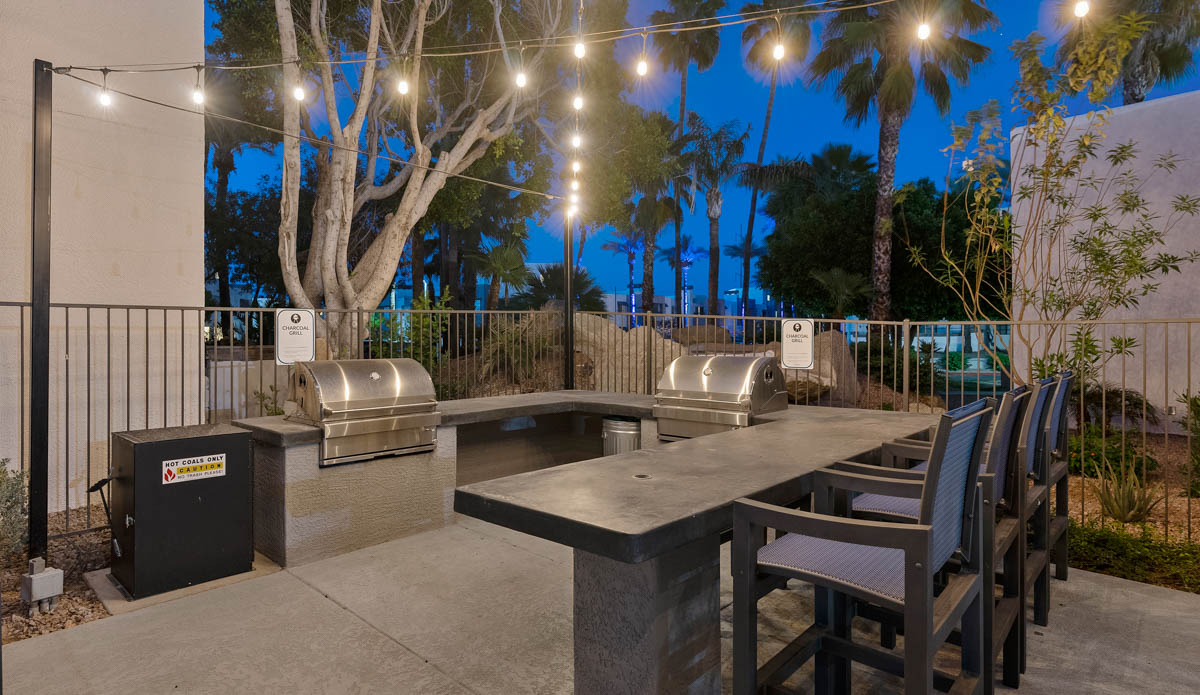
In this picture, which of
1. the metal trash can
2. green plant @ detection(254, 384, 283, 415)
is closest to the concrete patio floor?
the metal trash can

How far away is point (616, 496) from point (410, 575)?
6.77ft

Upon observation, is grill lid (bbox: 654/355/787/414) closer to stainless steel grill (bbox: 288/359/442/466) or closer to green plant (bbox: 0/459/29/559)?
stainless steel grill (bbox: 288/359/442/466)

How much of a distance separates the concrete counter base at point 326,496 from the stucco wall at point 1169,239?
7134 mm

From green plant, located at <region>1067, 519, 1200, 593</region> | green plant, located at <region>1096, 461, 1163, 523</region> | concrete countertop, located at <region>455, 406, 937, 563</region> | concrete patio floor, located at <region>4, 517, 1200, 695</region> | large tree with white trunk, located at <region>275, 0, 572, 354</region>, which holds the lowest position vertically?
concrete patio floor, located at <region>4, 517, 1200, 695</region>

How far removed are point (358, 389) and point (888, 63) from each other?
15054 millimetres

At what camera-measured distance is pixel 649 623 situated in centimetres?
191

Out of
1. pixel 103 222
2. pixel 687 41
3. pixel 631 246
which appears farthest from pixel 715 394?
pixel 631 246

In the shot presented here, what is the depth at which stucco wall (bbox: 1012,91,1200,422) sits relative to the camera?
283 inches

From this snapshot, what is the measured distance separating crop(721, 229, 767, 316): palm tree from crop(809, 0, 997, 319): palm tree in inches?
178

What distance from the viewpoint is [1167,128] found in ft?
24.5

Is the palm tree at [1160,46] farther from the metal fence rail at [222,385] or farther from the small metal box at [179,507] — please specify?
the small metal box at [179,507]

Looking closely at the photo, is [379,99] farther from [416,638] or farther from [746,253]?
[746,253]

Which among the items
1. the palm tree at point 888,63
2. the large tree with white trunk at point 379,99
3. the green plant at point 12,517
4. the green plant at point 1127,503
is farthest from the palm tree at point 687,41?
the green plant at point 12,517

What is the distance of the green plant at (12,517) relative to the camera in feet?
12.6
